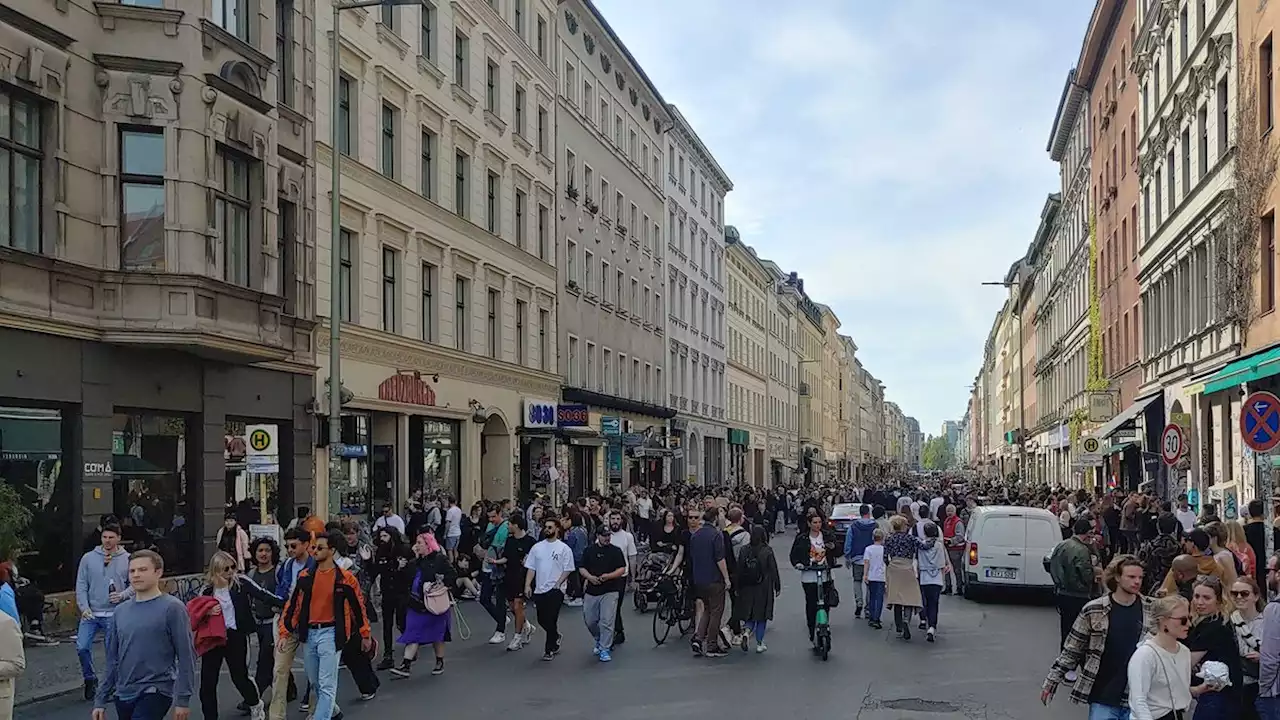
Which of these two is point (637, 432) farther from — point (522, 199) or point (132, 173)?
point (132, 173)

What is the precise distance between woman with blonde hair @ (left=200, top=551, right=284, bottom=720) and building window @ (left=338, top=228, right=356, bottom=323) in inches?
640

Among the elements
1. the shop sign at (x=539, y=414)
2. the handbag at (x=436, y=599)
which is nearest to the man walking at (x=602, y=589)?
the handbag at (x=436, y=599)

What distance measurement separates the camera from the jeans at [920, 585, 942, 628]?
58.2 ft

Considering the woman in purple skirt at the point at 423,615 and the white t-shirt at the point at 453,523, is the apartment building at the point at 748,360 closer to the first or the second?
the white t-shirt at the point at 453,523

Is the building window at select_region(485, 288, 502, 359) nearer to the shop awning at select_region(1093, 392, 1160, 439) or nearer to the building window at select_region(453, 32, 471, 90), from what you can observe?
the building window at select_region(453, 32, 471, 90)

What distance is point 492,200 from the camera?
37.6 metres

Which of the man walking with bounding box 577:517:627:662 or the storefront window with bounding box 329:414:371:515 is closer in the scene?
the man walking with bounding box 577:517:627:662

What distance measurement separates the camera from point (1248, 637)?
9.03 metres

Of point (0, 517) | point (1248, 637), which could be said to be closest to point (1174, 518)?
point (1248, 637)

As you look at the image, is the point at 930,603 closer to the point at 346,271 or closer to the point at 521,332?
the point at 346,271

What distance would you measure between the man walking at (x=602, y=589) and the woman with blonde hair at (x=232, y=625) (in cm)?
479

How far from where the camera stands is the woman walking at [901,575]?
17.7 metres

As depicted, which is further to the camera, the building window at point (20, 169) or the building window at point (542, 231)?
the building window at point (542, 231)

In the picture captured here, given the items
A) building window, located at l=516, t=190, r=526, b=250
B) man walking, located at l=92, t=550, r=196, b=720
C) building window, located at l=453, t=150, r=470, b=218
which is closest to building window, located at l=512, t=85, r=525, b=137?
building window, located at l=516, t=190, r=526, b=250
